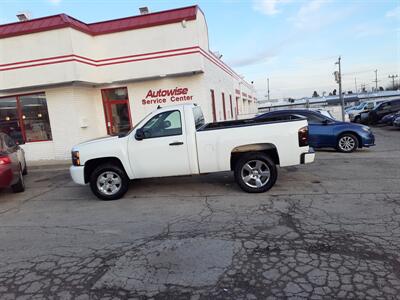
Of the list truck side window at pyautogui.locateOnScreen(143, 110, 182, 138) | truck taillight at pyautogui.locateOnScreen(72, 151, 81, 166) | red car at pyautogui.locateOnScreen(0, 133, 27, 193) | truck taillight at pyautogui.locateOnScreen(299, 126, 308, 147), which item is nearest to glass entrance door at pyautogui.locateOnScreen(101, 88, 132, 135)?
red car at pyautogui.locateOnScreen(0, 133, 27, 193)

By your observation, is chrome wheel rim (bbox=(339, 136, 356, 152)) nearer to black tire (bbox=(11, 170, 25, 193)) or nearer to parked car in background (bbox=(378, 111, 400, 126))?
black tire (bbox=(11, 170, 25, 193))

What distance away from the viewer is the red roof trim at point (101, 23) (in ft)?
39.8

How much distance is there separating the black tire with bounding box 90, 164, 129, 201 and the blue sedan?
20.2ft

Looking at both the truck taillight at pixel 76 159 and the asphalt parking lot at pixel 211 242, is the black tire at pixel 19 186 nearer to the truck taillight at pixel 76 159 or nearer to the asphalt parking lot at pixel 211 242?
the asphalt parking lot at pixel 211 242

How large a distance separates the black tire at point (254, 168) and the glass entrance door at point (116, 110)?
8.50 metres

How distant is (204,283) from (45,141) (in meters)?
12.0

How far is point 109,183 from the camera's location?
7023 millimetres

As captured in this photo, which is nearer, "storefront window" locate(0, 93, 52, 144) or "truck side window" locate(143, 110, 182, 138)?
"truck side window" locate(143, 110, 182, 138)

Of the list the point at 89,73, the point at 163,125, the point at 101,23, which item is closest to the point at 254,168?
the point at 163,125

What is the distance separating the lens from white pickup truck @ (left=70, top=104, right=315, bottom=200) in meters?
6.50

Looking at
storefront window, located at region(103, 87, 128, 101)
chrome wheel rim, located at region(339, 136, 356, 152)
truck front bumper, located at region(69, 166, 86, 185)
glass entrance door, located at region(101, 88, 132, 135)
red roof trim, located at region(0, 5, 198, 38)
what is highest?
red roof trim, located at region(0, 5, 198, 38)

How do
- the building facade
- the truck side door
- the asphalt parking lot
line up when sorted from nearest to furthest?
the asphalt parking lot, the truck side door, the building facade

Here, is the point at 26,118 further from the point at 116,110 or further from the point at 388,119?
the point at 388,119

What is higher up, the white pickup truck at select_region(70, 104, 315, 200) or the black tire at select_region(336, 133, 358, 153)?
the white pickup truck at select_region(70, 104, 315, 200)
